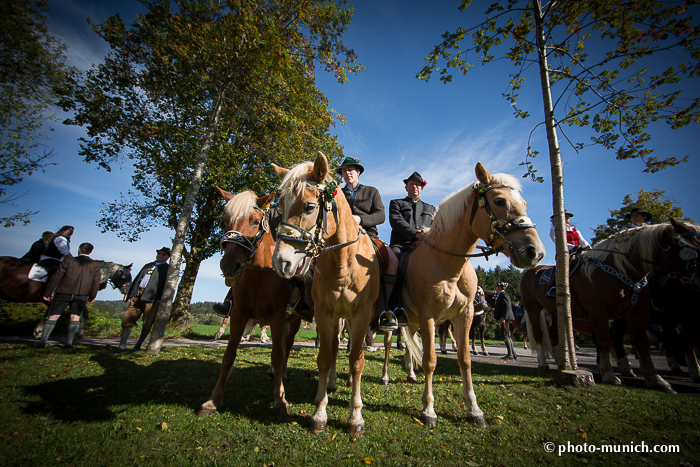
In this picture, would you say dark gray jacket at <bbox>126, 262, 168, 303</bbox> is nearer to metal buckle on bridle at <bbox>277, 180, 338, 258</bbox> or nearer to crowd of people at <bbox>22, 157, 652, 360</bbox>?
crowd of people at <bbox>22, 157, 652, 360</bbox>

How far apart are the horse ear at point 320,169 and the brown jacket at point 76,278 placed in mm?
8432

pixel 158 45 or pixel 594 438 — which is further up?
pixel 158 45

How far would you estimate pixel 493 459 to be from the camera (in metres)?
2.37

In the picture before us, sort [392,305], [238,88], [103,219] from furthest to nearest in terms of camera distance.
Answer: [103,219] < [238,88] < [392,305]

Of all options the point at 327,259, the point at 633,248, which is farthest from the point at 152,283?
the point at 633,248

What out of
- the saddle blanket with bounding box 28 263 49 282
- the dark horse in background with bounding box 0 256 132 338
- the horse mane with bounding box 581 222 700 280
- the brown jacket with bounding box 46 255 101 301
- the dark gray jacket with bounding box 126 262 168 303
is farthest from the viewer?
the dark gray jacket with bounding box 126 262 168 303

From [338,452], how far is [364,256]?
2.04 metres

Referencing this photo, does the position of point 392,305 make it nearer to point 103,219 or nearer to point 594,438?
point 594,438

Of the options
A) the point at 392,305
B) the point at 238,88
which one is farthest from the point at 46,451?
the point at 238,88

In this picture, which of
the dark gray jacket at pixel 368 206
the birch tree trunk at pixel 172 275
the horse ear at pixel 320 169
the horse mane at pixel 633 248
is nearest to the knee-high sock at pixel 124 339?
the birch tree trunk at pixel 172 275

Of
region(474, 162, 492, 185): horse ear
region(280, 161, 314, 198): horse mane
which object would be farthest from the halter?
region(474, 162, 492, 185): horse ear

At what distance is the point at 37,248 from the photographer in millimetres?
8383

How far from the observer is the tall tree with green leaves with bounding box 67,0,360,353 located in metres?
8.77

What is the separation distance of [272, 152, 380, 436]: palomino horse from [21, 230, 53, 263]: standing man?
34.1ft
